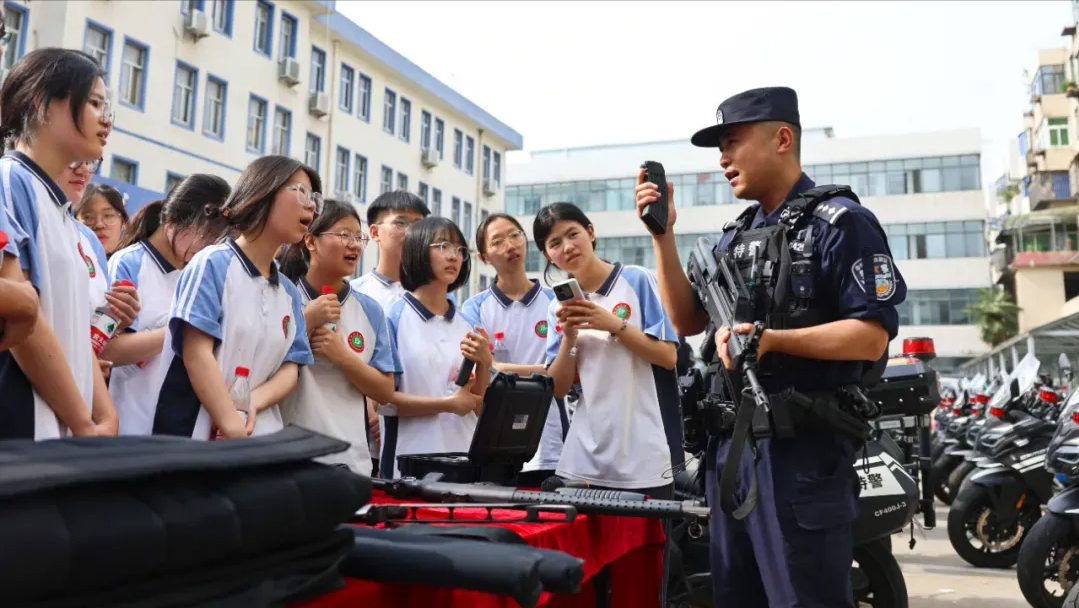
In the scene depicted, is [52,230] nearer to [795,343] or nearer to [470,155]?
[795,343]

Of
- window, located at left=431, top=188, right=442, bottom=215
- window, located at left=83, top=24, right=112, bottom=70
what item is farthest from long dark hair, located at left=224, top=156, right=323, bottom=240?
window, located at left=431, top=188, right=442, bottom=215

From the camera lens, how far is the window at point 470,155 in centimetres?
3353

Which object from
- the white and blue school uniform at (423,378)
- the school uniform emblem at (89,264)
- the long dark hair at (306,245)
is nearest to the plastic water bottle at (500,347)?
the white and blue school uniform at (423,378)

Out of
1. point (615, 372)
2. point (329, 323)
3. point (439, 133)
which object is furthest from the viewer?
point (439, 133)

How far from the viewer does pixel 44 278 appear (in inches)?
81.9

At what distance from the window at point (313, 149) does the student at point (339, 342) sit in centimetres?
2277

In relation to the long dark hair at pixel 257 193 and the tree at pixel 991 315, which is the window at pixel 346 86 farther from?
the tree at pixel 991 315

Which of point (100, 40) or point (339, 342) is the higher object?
point (100, 40)

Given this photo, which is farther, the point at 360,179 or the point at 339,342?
the point at 360,179

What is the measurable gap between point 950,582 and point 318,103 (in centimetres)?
2216

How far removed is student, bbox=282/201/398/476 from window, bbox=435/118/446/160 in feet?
94.5

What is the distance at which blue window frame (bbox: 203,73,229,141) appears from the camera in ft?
69.9

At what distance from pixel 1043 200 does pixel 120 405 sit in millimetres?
49913

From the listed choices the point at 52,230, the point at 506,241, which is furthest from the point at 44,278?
the point at 506,241
